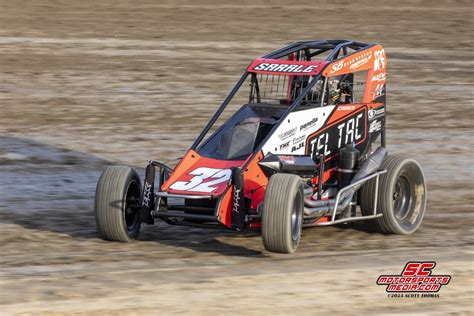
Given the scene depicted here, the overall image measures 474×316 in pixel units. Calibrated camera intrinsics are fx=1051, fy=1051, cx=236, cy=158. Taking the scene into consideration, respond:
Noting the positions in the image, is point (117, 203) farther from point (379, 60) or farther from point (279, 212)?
point (379, 60)

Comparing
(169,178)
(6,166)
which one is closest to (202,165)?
(169,178)

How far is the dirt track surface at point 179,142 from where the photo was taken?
8477 mm

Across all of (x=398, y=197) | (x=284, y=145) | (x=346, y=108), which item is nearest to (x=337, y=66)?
(x=346, y=108)

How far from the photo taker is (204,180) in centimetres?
989

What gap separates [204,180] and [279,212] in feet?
3.22

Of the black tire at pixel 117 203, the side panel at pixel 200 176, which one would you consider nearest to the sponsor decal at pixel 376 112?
the side panel at pixel 200 176

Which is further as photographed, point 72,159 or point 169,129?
point 169,129

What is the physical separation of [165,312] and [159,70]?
13.2 meters

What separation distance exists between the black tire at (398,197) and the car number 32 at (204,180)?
163 centimetres

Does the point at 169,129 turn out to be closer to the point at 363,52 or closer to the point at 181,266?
the point at 363,52

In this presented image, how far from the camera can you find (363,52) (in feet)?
38.2

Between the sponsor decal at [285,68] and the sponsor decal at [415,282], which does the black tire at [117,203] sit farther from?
the sponsor decal at [415,282]

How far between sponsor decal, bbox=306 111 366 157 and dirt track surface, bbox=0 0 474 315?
0.90m

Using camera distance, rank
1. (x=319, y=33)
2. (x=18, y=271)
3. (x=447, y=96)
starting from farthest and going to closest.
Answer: (x=319, y=33) < (x=447, y=96) < (x=18, y=271)
